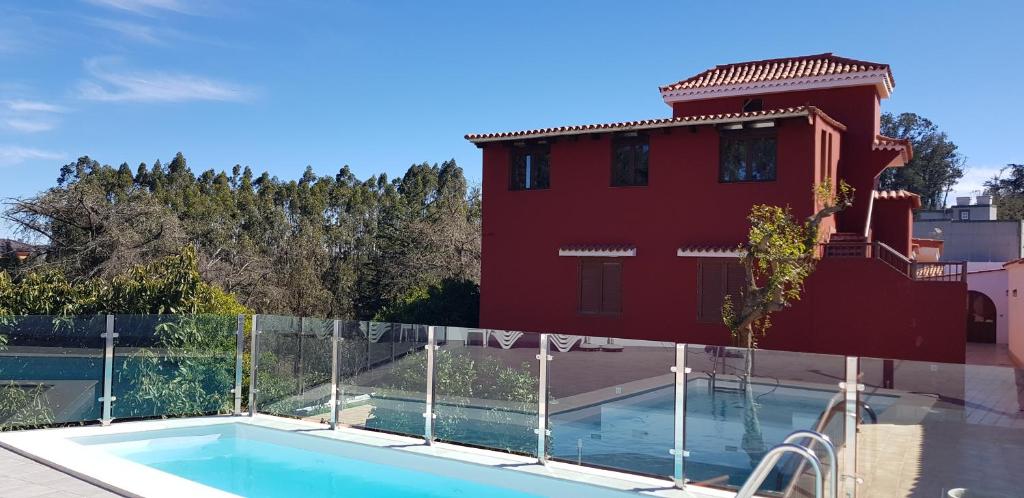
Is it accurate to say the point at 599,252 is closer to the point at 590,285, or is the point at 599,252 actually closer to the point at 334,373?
the point at 590,285

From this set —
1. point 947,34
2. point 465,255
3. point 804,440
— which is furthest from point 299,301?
point 804,440

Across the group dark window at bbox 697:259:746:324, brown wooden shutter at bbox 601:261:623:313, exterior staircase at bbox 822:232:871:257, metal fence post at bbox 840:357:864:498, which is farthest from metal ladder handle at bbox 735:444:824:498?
brown wooden shutter at bbox 601:261:623:313

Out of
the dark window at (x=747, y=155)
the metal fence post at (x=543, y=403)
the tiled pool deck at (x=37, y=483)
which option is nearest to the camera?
the tiled pool deck at (x=37, y=483)

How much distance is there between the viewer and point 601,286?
19109 mm

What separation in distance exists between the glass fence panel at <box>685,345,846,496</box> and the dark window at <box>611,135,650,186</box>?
38.5 feet

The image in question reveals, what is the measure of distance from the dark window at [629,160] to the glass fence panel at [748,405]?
462 inches

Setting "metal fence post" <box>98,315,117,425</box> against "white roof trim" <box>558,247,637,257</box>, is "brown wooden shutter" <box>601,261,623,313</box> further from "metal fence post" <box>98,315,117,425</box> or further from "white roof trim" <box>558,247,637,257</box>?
"metal fence post" <box>98,315,117,425</box>

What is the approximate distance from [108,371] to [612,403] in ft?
22.1

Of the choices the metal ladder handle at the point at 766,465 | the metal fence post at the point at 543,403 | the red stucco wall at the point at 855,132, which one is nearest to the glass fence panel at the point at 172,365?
the metal fence post at the point at 543,403

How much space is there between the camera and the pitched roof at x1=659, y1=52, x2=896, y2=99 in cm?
1916

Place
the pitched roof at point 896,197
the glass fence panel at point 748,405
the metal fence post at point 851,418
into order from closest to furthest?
the metal fence post at point 851,418 → the glass fence panel at point 748,405 → the pitched roof at point 896,197

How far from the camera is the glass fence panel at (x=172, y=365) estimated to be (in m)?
10.4

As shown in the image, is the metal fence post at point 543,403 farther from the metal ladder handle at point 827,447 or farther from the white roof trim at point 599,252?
the white roof trim at point 599,252

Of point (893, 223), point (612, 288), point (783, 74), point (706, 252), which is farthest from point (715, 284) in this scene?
point (893, 223)
